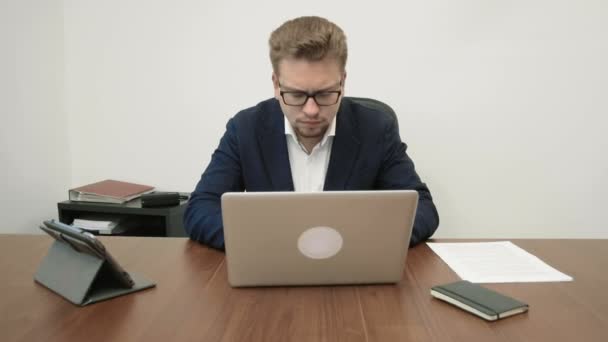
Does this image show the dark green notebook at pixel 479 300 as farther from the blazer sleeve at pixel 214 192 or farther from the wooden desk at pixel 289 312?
the blazer sleeve at pixel 214 192

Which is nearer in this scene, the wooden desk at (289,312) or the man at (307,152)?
the wooden desk at (289,312)

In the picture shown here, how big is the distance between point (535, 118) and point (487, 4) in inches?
22.6

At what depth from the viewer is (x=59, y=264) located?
987mm

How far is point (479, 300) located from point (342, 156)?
77 centimetres

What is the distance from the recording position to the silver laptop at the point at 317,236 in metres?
0.89

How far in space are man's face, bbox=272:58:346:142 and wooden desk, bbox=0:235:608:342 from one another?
0.48 metres

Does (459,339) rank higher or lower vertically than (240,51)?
lower

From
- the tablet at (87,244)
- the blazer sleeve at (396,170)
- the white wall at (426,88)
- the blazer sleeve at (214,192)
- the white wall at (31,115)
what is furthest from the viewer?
the white wall at (426,88)

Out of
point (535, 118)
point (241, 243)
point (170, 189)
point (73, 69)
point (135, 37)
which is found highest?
point (135, 37)

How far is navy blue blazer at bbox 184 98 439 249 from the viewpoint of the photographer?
61.9 inches

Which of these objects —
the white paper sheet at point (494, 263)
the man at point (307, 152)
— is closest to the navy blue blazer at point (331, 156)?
the man at point (307, 152)

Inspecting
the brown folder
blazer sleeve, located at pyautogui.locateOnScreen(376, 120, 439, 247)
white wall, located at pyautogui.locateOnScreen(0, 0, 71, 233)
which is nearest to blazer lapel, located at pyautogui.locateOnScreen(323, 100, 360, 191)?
blazer sleeve, located at pyautogui.locateOnScreen(376, 120, 439, 247)

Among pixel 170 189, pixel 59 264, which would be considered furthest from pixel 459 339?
pixel 170 189

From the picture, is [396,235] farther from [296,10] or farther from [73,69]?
[73,69]
